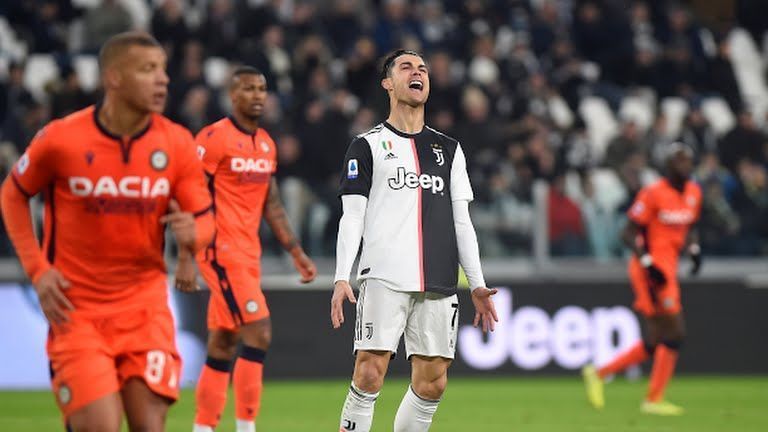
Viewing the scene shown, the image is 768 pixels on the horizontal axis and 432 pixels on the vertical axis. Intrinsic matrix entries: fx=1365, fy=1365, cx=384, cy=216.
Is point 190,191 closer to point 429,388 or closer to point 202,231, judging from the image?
point 202,231

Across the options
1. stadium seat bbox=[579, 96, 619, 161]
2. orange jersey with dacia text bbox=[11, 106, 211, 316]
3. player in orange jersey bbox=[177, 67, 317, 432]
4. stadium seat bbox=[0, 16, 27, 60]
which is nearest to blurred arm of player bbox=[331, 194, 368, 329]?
orange jersey with dacia text bbox=[11, 106, 211, 316]

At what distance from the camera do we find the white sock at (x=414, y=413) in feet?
26.8

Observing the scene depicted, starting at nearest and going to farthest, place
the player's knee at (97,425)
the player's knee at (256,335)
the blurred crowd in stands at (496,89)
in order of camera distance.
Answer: the player's knee at (97,425) → the player's knee at (256,335) → the blurred crowd in stands at (496,89)

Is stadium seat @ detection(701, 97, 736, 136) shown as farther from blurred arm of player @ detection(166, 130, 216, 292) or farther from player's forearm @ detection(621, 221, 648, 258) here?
blurred arm of player @ detection(166, 130, 216, 292)

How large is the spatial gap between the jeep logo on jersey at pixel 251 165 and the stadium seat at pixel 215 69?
31.3 ft

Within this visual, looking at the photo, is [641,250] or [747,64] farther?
[747,64]

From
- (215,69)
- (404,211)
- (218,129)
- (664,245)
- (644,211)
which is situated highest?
(215,69)

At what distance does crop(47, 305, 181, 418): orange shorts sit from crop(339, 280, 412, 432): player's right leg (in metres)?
1.70

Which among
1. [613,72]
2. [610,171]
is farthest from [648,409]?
[613,72]

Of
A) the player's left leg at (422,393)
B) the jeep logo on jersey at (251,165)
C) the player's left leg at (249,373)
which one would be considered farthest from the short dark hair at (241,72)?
the player's left leg at (422,393)

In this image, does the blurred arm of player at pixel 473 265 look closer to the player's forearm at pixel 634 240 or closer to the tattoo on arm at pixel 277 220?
the tattoo on arm at pixel 277 220

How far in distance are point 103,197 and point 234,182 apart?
12.4 feet

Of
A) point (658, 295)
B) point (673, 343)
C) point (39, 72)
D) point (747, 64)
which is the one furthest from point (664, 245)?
point (747, 64)

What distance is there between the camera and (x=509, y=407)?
46.3 ft
